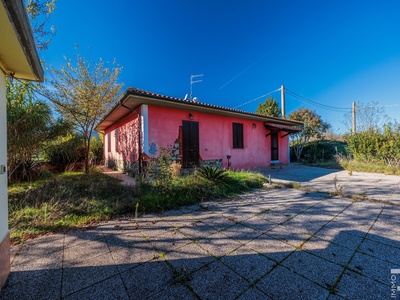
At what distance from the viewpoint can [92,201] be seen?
11.9ft

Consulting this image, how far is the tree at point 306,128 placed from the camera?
13.8m

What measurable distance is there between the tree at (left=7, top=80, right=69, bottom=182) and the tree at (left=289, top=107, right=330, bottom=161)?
1564cm

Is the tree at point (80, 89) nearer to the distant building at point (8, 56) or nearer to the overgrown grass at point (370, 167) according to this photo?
the distant building at point (8, 56)

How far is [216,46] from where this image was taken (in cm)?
1014

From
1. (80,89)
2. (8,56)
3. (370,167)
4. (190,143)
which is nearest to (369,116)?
(370,167)

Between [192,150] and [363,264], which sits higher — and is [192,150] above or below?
above

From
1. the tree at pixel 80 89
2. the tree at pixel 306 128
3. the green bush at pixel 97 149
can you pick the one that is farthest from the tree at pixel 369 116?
the green bush at pixel 97 149

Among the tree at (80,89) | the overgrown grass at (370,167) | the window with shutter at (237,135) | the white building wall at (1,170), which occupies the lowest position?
the overgrown grass at (370,167)

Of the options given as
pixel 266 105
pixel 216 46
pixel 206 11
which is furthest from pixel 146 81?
pixel 266 105

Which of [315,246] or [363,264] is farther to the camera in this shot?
[315,246]

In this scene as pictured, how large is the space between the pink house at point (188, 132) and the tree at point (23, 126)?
235 cm

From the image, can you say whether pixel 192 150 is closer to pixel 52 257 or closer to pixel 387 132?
pixel 52 257

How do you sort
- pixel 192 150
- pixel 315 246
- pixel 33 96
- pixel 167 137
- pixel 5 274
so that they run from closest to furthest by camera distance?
pixel 5 274
pixel 315 246
pixel 33 96
pixel 167 137
pixel 192 150

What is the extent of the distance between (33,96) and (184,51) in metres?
8.08
